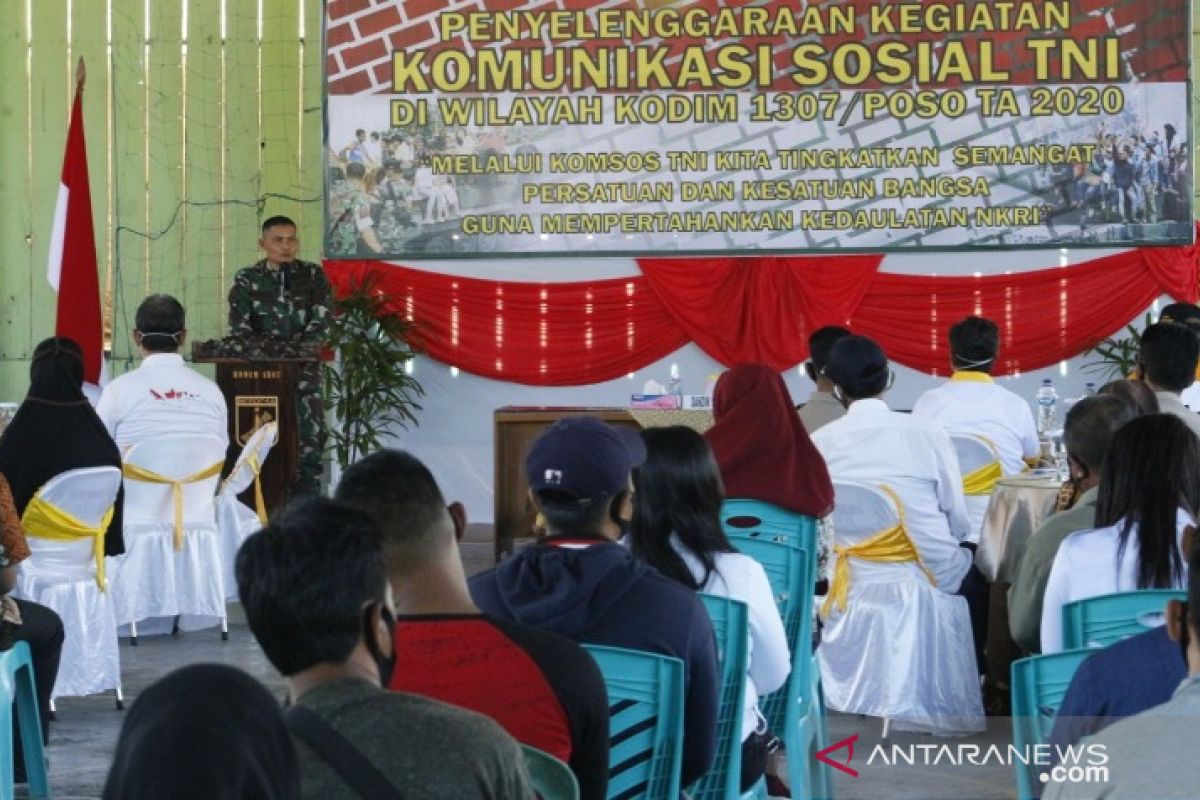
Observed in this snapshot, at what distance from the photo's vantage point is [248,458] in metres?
7.05

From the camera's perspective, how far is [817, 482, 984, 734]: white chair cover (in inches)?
206

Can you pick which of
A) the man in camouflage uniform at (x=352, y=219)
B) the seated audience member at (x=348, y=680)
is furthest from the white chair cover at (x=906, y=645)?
the man in camouflage uniform at (x=352, y=219)

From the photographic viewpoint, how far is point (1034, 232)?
9.42 meters

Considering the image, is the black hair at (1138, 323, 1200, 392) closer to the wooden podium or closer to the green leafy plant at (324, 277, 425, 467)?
the wooden podium

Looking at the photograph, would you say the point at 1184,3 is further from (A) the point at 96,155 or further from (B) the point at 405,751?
(B) the point at 405,751

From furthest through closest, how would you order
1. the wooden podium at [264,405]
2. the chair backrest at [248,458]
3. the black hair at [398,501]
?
the wooden podium at [264,405] → the chair backrest at [248,458] → the black hair at [398,501]

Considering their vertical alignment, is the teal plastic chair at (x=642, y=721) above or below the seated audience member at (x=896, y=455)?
below

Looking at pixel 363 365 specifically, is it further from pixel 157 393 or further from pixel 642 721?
pixel 642 721

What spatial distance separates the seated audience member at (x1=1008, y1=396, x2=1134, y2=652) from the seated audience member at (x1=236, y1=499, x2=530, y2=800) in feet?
6.74

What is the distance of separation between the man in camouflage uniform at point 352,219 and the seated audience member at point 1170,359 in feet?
17.4

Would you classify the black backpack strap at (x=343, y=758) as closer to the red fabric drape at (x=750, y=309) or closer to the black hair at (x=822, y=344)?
the black hair at (x=822, y=344)

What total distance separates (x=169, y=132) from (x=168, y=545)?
4090 millimetres

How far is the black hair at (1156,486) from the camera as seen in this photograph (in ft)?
10.6

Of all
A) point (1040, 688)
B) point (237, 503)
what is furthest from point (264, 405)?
point (1040, 688)
